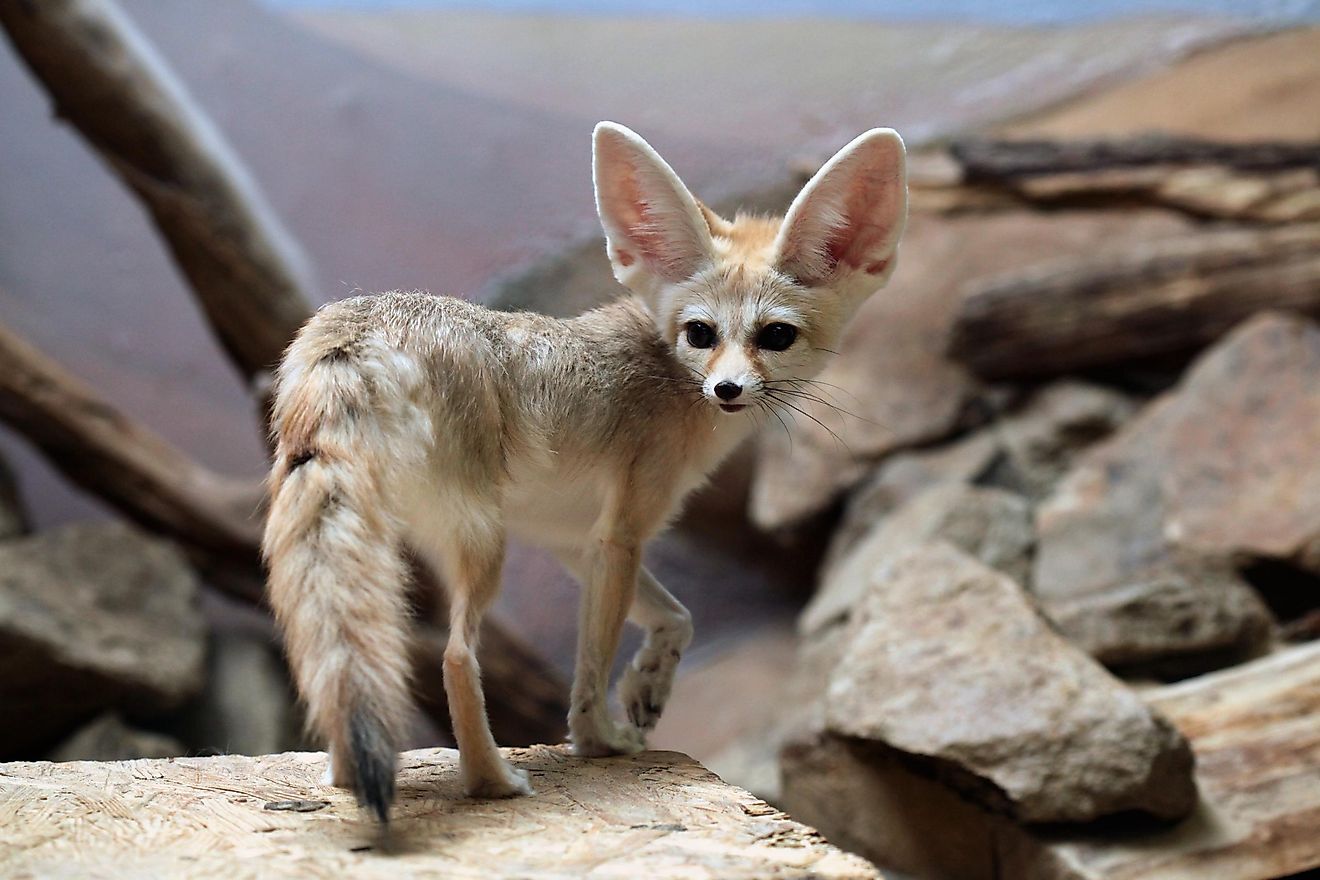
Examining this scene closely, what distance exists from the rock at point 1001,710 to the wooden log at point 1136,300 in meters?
2.39

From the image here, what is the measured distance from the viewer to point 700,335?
255cm

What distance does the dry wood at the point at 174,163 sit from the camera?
499cm

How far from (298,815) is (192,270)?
401cm

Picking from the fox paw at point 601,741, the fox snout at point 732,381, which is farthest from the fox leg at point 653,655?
the fox snout at point 732,381

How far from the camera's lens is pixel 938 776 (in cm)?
354

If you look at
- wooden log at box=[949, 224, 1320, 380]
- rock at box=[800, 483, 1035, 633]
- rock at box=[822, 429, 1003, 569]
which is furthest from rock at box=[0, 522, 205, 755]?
wooden log at box=[949, 224, 1320, 380]

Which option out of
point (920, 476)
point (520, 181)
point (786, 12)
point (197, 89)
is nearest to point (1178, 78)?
point (786, 12)

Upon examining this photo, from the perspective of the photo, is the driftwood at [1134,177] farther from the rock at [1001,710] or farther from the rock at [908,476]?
the rock at [1001,710]

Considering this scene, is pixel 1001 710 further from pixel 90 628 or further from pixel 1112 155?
pixel 1112 155

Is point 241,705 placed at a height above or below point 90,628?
below

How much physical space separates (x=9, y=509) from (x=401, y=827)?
14.3 ft

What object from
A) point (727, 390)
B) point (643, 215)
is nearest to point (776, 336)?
point (727, 390)

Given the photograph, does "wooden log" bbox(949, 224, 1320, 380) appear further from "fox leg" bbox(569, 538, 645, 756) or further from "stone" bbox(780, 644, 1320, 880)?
"fox leg" bbox(569, 538, 645, 756)

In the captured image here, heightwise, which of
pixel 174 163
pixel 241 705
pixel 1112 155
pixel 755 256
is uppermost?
pixel 1112 155
